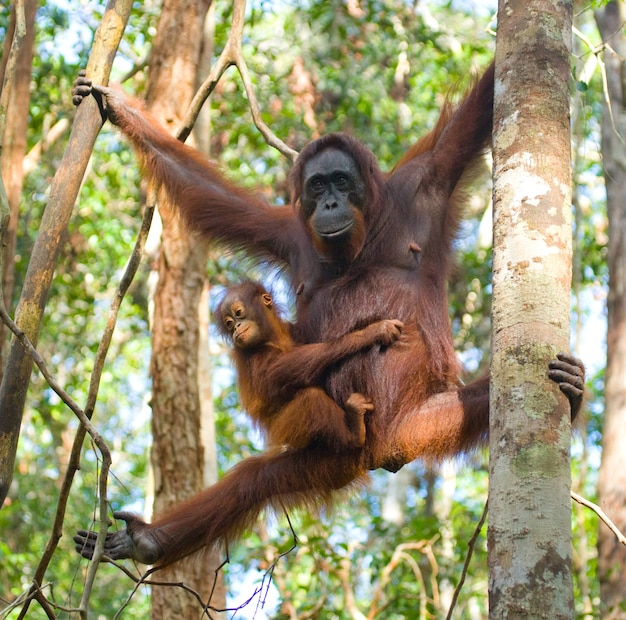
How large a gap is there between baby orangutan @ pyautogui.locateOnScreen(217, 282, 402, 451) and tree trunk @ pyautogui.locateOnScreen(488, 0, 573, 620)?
1485mm

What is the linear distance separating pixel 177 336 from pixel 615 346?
156 inches

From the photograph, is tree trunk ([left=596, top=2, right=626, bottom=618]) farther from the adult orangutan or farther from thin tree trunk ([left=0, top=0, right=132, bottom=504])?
thin tree trunk ([left=0, top=0, right=132, bottom=504])

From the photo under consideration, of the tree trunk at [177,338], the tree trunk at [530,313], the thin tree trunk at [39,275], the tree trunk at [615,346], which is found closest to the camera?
the tree trunk at [530,313]

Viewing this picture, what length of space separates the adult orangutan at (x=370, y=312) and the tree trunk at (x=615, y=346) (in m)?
2.57

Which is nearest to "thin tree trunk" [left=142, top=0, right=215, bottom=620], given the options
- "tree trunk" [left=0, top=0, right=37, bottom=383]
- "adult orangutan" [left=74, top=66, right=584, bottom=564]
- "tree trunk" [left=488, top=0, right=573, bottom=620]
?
"tree trunk" [left=0, top=0, right=37, bottom=383]

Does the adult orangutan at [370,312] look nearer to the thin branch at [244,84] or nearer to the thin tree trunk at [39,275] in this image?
the thin branch at [244,84]

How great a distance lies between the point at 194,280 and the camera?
6.52m

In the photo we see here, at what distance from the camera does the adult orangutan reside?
402 cm

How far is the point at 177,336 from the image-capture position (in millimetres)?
6398

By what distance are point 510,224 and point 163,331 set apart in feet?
13.7

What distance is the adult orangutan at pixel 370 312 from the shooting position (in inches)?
158

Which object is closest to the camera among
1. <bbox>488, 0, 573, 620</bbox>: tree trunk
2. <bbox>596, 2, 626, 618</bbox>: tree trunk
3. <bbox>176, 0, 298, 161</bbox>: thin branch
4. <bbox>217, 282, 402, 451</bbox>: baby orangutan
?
<bbox>488, 0, 573, 620</bbox>: tree trunk

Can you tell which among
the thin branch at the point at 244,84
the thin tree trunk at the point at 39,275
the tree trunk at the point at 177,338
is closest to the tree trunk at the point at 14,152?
the tree trunk at the point at 177,338

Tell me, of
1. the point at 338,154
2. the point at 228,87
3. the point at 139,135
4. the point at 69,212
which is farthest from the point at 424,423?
the point at 228,87
